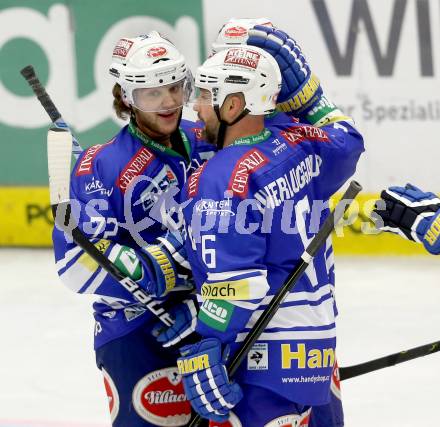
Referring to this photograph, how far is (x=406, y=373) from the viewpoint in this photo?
4.77m

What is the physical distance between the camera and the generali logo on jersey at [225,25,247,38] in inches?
144

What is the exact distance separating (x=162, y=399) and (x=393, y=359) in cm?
69

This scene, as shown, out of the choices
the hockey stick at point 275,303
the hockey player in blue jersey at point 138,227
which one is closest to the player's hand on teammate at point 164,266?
the hockey player in blue jersey at point 138,227

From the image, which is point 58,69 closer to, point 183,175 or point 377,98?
point 377,98

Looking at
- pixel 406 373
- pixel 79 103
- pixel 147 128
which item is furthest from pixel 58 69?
pixel 147 128

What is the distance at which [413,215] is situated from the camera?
3115mm

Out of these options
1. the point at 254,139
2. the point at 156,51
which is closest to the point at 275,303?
the point at 254,139

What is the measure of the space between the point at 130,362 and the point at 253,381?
555 mm

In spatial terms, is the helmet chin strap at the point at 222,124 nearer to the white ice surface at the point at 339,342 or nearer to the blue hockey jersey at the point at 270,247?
the blue hockey jersey at the point at 270,247

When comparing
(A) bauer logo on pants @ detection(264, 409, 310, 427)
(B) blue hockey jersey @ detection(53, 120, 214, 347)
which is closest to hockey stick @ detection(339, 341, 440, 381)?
(A) bauer logo on pants @ detection(264, 409, 310, 427)

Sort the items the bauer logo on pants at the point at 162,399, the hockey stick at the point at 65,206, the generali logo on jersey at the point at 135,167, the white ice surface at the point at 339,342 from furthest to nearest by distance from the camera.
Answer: the white ice surface at the point at 339,342 → the bauer logo on pants at the point at 162,399 → the generali logo on jersey at the point at 135,167 → the hockey stick at the point at 65,206

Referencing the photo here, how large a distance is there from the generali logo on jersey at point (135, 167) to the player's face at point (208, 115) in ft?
0.99

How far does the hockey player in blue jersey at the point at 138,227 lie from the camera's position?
3230 mm

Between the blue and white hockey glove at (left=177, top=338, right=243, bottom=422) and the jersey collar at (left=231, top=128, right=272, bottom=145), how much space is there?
489 mm
